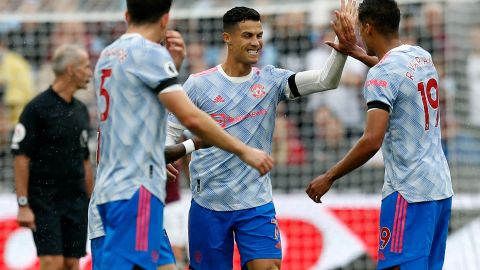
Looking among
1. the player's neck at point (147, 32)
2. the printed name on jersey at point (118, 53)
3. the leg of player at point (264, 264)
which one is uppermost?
the player's neck at point (147, 32)

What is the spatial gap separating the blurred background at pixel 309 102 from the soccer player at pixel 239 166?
417cm

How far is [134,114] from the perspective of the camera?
20.1ft

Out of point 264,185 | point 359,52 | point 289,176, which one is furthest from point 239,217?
point 289,176

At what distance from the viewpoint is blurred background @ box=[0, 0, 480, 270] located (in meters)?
12.2

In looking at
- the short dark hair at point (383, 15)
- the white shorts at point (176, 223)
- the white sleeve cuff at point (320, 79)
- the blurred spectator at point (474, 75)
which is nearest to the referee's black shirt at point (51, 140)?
the white shorts at point (176, 223)

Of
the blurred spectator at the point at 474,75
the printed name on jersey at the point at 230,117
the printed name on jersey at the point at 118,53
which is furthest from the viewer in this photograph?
the blurred spectator at the point at 474,75

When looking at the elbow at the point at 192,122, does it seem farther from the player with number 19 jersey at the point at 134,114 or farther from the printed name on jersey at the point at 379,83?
the printed name on jersey at the point at 379,83

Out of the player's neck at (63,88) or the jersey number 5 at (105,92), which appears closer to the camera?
the jersey number 5 at (105,92)

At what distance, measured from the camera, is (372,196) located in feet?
40.0

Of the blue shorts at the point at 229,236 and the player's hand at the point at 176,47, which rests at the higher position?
the player's hand at the point at 176,47

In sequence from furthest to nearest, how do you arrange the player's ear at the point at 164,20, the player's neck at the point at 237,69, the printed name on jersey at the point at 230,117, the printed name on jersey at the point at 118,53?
1. the player's neck at the point at 237,69
2. the printed name on jersey at the point at 230,117
3. the player's ear at the point at 164,20
4. the printed name on jersey at the point at 118,53

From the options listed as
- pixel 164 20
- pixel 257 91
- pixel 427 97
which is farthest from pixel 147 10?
pixel 427 97

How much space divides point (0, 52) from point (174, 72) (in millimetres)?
→ 8731

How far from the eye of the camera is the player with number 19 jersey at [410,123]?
7.16m
